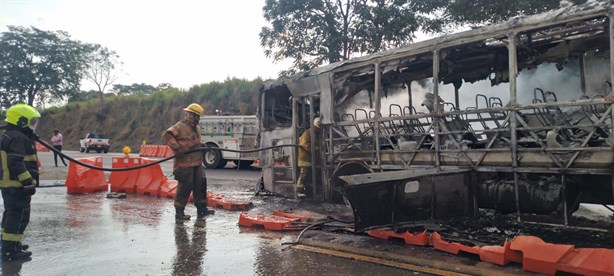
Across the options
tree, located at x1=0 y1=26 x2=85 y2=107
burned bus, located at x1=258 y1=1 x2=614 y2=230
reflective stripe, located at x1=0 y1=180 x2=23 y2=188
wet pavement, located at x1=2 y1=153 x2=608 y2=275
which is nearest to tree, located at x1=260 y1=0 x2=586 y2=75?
burned bus, located at x1=258 y1=1 x2=614 y2=230

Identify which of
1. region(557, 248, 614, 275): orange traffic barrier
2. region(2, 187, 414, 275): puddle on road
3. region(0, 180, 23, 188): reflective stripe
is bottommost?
region(2, 187, 414, 275): puddle on road

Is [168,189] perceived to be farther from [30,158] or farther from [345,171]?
[30,158]

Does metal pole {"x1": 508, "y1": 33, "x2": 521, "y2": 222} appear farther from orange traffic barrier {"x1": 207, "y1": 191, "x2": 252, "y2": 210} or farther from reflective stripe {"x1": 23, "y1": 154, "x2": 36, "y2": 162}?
reflective stripe {"x1": 23, "y1": 154, "x2": 36, "y2": 162}

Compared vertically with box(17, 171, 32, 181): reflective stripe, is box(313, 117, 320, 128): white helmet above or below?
above

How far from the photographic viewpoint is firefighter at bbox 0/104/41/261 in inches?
182

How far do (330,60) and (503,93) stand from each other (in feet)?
30.0

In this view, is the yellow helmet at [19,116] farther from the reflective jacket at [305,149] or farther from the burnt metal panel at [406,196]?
the reflective jacket at [305,149]

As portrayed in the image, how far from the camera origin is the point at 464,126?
21.4 feet

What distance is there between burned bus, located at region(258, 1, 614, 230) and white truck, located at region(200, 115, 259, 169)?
7.90m

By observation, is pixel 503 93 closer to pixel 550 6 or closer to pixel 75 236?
pixel 550 6

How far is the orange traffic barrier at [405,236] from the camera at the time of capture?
16.0 feet

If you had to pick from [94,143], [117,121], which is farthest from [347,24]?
[117,121]

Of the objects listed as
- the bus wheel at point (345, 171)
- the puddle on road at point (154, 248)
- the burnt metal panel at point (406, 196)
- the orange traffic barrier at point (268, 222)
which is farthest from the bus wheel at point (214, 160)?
the burnt metal panel at point (406, 196)

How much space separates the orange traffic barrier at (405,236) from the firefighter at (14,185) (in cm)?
397
